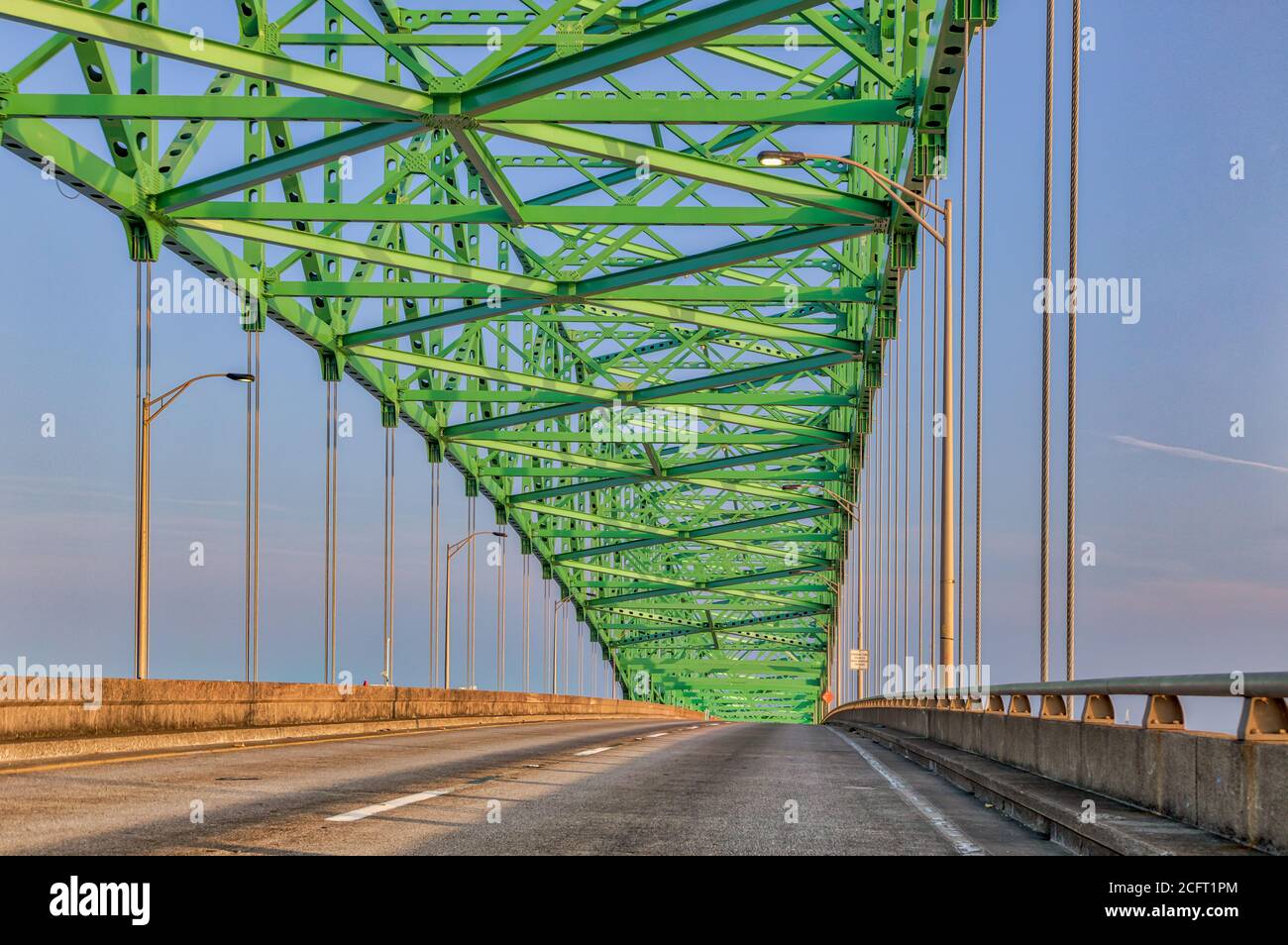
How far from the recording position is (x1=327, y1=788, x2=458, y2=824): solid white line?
10234 mm

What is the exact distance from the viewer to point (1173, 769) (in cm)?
980

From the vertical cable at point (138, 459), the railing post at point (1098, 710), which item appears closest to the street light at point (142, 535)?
the vertical cable at point (138, 459)

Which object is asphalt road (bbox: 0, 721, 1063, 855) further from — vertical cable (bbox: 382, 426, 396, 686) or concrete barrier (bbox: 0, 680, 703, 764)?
vertical cable (bbox: 382, 426, 396, 686)

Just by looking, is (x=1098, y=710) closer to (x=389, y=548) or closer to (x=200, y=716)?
(x=200, y=716)

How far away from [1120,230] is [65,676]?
1257 centimetres

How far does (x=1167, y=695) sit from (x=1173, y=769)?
2.01ft

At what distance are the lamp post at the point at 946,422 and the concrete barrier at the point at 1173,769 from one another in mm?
8320

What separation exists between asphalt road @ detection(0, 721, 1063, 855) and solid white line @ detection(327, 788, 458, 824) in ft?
0.05

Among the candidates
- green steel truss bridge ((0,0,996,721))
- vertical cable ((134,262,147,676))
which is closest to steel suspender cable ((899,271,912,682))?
green steel truss bridge ((0,0,996,721))

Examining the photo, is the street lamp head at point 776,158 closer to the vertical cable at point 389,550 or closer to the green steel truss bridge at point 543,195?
the green steel truss bridge at point 543,195

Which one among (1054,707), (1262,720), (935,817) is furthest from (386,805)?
(1054,707)

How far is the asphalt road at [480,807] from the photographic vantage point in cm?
905
